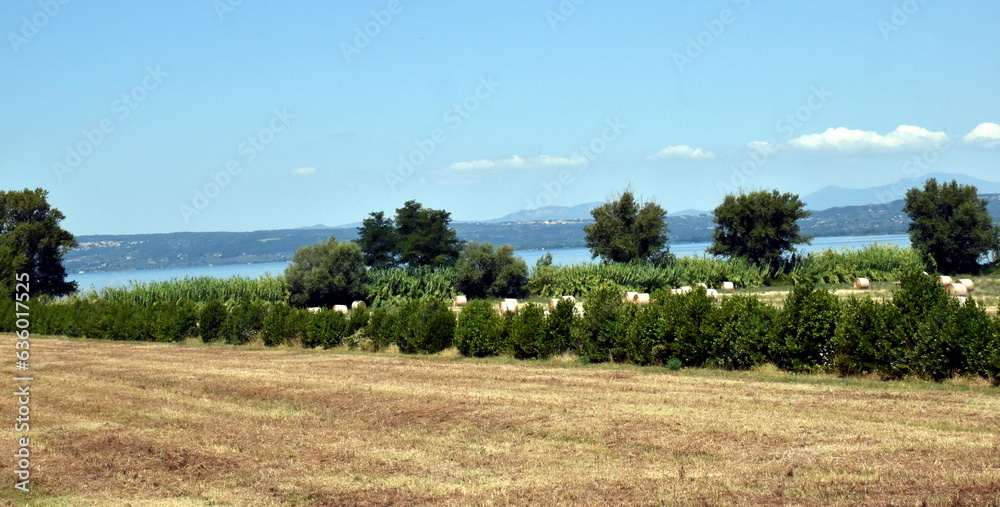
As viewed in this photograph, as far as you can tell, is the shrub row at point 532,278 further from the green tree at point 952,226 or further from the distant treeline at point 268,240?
the distant treeline at point 268,240

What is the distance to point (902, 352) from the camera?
13.1 m

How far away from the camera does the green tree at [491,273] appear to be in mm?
37719

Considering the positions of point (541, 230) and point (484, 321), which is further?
point (541, 230)

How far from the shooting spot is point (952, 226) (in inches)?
1398

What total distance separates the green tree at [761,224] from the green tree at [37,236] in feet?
115

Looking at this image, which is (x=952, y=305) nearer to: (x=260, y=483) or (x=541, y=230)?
(x=260, y=483)

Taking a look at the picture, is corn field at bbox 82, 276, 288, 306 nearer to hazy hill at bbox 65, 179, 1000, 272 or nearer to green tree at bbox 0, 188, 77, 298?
green tree at bbox 0, 188, 77, 298

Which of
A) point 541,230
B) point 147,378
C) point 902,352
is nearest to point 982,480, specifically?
point 902,352

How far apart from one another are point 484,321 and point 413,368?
2624 mm

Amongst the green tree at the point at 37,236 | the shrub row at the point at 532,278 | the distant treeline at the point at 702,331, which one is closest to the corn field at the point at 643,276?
the shrub row at the point at 532,278

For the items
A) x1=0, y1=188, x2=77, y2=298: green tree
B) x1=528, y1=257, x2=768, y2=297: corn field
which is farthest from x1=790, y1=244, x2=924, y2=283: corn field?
x1=0, y1=188, x2=77, y2=298: green tree

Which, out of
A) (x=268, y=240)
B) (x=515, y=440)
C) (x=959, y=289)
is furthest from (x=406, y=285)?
(x=268, y=240)

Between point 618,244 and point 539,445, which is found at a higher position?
point 618,244

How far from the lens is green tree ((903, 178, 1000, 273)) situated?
35250mm
